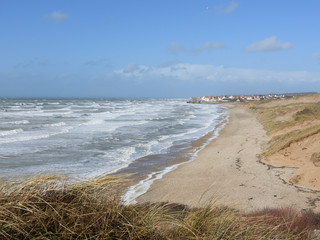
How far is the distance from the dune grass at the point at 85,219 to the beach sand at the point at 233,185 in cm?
176

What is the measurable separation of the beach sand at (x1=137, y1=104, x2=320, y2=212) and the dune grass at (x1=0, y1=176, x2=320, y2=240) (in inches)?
69.4

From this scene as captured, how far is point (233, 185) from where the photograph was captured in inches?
379

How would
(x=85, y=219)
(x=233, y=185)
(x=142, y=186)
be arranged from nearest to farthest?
1. (x=85, y=219)
2. (x=233, y=185)
3. (x=142, y=186)

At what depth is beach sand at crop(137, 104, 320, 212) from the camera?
24.9 ft

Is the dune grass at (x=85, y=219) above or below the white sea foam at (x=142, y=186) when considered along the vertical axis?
above

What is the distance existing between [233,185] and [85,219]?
7.41m

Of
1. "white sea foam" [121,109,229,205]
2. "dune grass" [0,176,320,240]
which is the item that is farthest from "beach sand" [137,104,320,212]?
"dune grass" [0,176,320,240]

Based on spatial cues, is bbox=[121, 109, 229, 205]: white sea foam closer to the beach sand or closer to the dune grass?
the beach sand

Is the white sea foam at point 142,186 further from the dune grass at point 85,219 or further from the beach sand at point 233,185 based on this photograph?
the dune grass at point 85,219

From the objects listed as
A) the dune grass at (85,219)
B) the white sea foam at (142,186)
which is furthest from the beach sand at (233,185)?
the dune grass at (85,219)

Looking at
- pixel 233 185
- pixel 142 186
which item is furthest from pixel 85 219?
pixel 233 185

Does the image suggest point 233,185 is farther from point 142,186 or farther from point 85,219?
point 85,219

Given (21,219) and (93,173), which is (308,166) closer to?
(93,173)

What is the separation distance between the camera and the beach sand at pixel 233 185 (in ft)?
24.9
